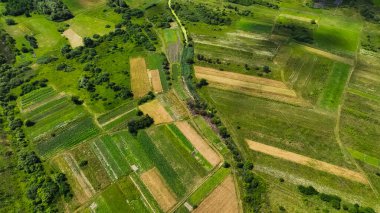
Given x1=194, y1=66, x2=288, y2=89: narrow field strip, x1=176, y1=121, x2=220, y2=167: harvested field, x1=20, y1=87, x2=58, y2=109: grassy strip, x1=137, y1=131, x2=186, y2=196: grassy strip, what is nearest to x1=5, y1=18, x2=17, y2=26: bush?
x1=20, y1=87, x2=58, y2=109: grassy strip

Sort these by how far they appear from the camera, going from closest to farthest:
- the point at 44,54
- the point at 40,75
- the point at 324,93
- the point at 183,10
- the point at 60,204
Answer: the point at 60,204
the point at 324,93
the point at 40,75
the point at 44,54
the point at 183,10

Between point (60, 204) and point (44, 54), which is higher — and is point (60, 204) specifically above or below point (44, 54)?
below

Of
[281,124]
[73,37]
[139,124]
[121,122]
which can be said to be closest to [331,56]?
[281,124]

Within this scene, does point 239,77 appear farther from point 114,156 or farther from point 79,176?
point 79,176

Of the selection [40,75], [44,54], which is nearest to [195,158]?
[40,75]

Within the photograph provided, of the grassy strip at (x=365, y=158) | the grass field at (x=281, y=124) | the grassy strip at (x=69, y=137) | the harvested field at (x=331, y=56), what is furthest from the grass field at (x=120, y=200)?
the harvested field at (x=331, y=56)

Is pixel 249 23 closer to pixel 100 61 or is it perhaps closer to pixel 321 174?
pixel 100 61

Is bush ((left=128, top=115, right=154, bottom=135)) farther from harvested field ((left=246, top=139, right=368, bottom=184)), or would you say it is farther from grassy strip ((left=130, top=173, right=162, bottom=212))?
harvested field ((left=246, top=139, right=368, bottom=184))
